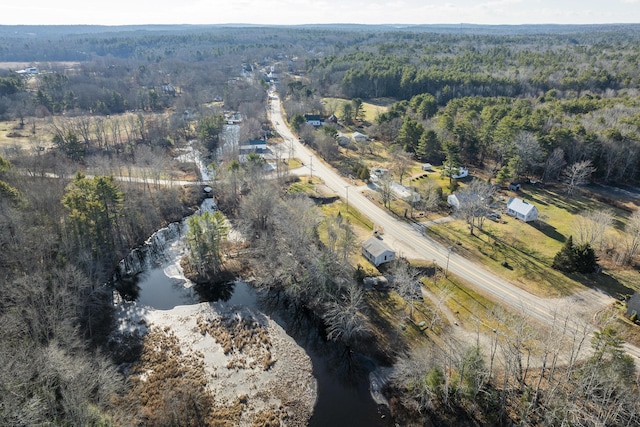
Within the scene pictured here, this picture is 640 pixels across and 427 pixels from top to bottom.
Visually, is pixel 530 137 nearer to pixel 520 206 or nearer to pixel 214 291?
pixel 520 206

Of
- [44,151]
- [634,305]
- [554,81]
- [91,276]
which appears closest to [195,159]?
[44,151]

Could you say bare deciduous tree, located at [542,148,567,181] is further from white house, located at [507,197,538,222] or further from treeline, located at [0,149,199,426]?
treeline, located at [0,149,199,426]

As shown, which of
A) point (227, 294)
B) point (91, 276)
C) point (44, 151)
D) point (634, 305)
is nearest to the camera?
point (634, 305)

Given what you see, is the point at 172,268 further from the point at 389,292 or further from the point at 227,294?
the point at 389,292

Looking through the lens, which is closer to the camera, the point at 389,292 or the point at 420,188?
the point at 389,292

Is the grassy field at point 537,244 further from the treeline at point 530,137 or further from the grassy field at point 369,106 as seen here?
the grassy field at point 369,106

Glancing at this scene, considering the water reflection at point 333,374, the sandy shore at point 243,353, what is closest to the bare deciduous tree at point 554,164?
the water reflection at point 333,374

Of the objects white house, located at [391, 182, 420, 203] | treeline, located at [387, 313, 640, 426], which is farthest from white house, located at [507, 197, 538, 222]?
treeline, located at [387, 313, 640, 426]
